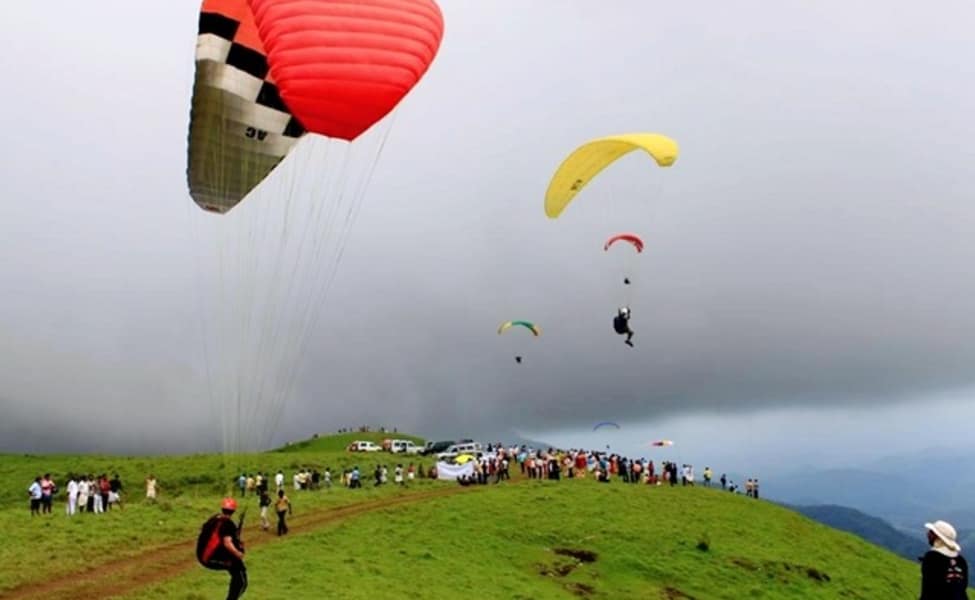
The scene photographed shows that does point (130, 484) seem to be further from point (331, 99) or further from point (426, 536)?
point (331, 99)

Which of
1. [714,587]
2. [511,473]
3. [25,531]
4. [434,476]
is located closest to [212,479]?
[434,476]

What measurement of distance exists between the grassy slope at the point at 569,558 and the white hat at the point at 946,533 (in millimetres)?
15103

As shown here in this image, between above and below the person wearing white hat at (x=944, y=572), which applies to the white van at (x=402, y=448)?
below

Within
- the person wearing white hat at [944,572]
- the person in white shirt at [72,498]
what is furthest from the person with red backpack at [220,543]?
the person in white shirt at [72,498]

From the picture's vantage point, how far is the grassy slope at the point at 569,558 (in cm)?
Answer: 2298

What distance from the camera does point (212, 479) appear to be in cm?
5309

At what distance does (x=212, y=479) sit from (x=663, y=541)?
32.1 metres

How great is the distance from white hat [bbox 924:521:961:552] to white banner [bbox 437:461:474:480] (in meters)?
39.3

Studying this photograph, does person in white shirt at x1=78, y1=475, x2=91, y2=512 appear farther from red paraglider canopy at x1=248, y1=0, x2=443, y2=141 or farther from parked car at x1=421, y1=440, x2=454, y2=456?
parked car at x1=421, y1=440, x2=454, y2=456

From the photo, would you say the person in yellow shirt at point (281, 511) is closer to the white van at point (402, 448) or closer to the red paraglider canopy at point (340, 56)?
the red paraglider canopy at point (340, 56)

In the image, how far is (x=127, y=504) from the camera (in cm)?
3669

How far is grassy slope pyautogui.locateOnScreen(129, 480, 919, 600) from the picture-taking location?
23.0m

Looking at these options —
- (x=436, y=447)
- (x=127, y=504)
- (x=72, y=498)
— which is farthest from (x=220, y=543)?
(x=436, y=447)

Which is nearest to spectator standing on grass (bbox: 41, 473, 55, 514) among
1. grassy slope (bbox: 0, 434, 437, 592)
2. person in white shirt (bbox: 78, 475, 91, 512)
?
grassy slope (bbox: 0, 434, 437, 592)
